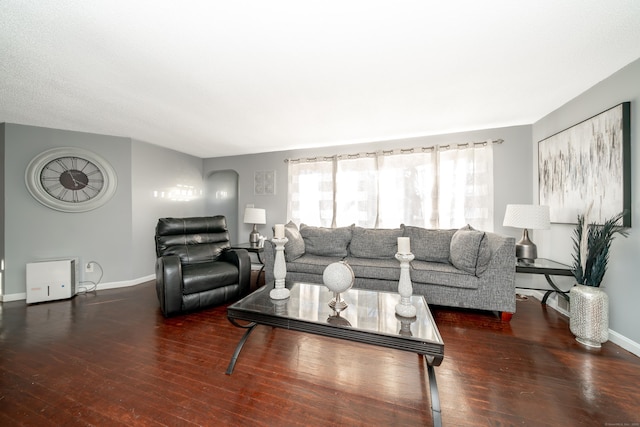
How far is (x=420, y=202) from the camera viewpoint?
11.2ft

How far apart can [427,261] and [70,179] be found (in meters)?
4.93

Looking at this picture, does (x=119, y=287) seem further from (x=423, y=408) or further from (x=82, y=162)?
(x=423, y=408)

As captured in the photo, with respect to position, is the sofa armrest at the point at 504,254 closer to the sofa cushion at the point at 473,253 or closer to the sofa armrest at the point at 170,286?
the sofa cushion at the point at 473,253

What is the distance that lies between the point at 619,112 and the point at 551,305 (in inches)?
80.9

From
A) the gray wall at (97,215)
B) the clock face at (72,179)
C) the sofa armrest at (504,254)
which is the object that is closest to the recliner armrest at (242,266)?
the gray wall at (97,215)

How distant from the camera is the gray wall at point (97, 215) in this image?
9.66ft

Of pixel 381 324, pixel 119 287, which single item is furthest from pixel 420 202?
pixel 119 287

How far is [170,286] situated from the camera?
238 cm

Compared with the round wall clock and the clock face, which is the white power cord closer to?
the round wall clock

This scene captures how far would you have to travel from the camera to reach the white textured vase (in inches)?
72.1

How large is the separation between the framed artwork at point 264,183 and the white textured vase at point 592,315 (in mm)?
3983

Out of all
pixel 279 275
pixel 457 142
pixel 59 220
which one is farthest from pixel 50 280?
pixel 457 142

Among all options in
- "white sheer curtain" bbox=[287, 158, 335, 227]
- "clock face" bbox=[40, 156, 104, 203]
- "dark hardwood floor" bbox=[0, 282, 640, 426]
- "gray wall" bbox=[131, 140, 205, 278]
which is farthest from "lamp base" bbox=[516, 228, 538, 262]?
"clock face" bbox=[40, 156, 104, 203]

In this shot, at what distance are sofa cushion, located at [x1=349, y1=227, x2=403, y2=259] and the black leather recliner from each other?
58.1 inches
